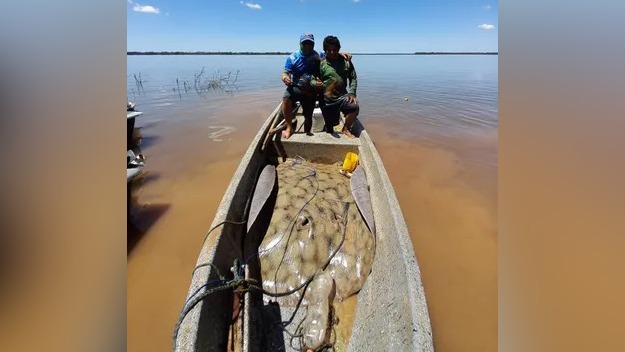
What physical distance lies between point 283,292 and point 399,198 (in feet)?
10.6

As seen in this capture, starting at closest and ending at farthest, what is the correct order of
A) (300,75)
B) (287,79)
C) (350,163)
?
(350,163) → (287,79) → (300,75)

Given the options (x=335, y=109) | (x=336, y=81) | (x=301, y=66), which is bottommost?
(x=335, y=109)

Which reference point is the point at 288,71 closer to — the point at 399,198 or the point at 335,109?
the point at 335,109

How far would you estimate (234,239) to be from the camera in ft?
9.91

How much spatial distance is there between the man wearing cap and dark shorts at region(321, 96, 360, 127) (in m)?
0.31

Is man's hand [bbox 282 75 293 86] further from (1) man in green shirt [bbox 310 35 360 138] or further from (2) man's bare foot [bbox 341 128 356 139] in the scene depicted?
(2) man's bare foot [bbox 341 128 356 139]

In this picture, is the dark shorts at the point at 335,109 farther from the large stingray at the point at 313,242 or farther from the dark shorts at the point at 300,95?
the large stingray at the point at 313,242

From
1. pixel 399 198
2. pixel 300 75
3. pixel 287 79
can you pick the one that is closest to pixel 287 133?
pixel 287 79

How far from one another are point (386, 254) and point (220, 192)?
3.69 metres

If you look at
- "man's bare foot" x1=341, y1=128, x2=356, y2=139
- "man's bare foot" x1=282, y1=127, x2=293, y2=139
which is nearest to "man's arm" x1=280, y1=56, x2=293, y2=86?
"man's bare foot" x1=282, y1=127, x2=293, y2=139

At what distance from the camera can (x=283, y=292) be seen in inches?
116
